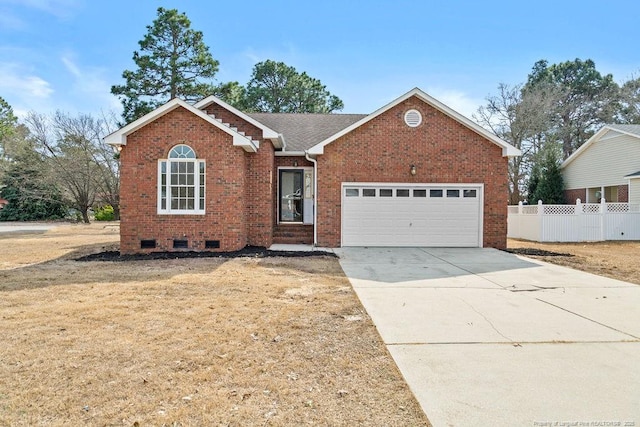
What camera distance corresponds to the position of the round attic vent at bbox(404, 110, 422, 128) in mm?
14062

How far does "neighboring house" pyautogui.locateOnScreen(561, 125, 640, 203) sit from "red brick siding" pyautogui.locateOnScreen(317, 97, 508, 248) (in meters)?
11.9

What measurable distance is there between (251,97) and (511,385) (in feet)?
118

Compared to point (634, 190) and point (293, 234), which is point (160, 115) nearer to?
point (293, 234)

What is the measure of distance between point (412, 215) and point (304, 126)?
273 inches

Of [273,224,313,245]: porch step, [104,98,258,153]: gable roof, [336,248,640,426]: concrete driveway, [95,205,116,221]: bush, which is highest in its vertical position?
[104,98,258,153]: gable roof

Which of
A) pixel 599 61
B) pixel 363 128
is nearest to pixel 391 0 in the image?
pixel 363 128

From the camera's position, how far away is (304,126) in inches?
727

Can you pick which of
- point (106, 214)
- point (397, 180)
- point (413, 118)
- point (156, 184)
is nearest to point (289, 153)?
point (397, 180)

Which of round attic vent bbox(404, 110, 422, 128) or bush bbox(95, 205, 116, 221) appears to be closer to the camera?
round attic vent bbox(404, 110, 422, 128)

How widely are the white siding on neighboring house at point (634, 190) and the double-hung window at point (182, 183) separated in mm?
20823

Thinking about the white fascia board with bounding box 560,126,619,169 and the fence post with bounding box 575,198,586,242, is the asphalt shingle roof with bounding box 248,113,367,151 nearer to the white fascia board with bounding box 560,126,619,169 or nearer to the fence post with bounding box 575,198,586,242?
the fence post with bounding box 575,198,586,242

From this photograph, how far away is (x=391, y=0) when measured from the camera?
1248 centimetres

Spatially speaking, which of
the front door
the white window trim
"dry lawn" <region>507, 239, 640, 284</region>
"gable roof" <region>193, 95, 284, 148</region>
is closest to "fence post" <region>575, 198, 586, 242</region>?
"dry lawn" <region>507, 239, 640, 284</region>

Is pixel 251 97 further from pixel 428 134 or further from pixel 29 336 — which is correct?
pixel 29 336
